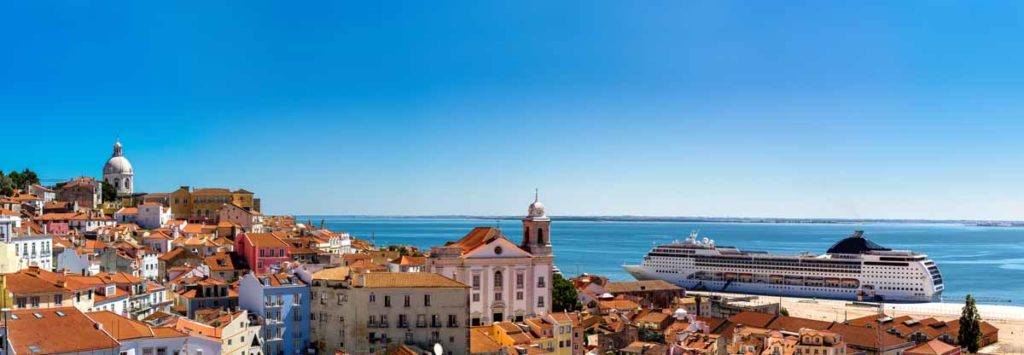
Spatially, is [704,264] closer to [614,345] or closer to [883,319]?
[883,319]

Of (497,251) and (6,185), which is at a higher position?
(6,185)

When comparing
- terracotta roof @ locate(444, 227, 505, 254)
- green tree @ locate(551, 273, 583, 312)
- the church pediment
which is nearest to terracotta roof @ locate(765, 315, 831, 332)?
green tree @ locate(551, 273, 583, 312)

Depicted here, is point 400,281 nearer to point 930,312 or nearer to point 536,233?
point 536,233

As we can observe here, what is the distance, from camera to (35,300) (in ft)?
92.2

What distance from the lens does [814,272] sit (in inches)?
3797

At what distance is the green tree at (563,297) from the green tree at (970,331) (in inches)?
932

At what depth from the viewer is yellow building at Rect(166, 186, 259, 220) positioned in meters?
76.9

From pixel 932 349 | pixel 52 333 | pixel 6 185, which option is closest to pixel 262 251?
pixel 52 333

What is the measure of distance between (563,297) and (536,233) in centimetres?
681

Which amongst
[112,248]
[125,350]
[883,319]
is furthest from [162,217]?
[883,319]

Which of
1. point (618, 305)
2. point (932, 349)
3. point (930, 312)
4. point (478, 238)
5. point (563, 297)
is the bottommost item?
point (930, 312)

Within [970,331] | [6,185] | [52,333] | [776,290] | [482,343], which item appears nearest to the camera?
[52,333]

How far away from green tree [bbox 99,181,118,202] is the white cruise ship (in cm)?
6425

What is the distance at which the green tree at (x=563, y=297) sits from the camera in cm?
5391
